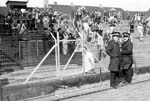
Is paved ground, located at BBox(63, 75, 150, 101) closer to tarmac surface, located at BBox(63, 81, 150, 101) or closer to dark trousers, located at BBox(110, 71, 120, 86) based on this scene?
tarmac surface, located at BBox(63, 81, 150, 101)

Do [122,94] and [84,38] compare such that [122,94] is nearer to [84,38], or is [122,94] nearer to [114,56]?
[114,56]

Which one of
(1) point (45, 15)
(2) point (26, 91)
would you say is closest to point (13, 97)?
(2) point (26, 91)

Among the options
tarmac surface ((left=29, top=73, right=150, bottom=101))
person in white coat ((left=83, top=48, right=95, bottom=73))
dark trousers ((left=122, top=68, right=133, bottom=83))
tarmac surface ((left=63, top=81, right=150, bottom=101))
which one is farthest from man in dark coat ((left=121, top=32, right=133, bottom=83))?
person in white coat ((left=83, top=48, right=95, bottom=73))

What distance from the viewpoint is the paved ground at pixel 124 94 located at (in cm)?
788

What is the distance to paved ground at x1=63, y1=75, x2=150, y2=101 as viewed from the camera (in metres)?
7.88

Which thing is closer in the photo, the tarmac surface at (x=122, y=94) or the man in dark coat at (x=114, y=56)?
the tarmac surface at (x=122, y=94)

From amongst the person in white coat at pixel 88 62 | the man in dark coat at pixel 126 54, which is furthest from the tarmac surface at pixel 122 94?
the person in white coat at pixel 88 62

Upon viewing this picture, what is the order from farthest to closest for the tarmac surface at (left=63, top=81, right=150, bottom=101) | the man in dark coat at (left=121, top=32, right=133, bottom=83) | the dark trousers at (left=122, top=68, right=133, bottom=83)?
the dark trousers at (left=122, top=68, right=133, bottom=83), the man in dark coat at (left=121, top=32, right=133, bottom=83), the tarmac surface at (left=63, top=81, right=150, bottom=101)

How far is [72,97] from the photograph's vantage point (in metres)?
8.16

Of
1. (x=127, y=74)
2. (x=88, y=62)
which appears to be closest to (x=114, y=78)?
(x=127, y=74)

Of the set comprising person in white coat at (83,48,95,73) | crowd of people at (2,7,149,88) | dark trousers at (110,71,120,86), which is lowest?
dark trousers at (110,71,120,86)

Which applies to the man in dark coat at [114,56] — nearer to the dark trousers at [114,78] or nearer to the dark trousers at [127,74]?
the dark trousers at [114,78]

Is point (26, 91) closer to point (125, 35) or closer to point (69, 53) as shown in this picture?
point (69, 53)

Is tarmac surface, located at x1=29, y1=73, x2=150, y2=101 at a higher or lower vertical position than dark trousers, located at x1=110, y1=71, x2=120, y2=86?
lower
